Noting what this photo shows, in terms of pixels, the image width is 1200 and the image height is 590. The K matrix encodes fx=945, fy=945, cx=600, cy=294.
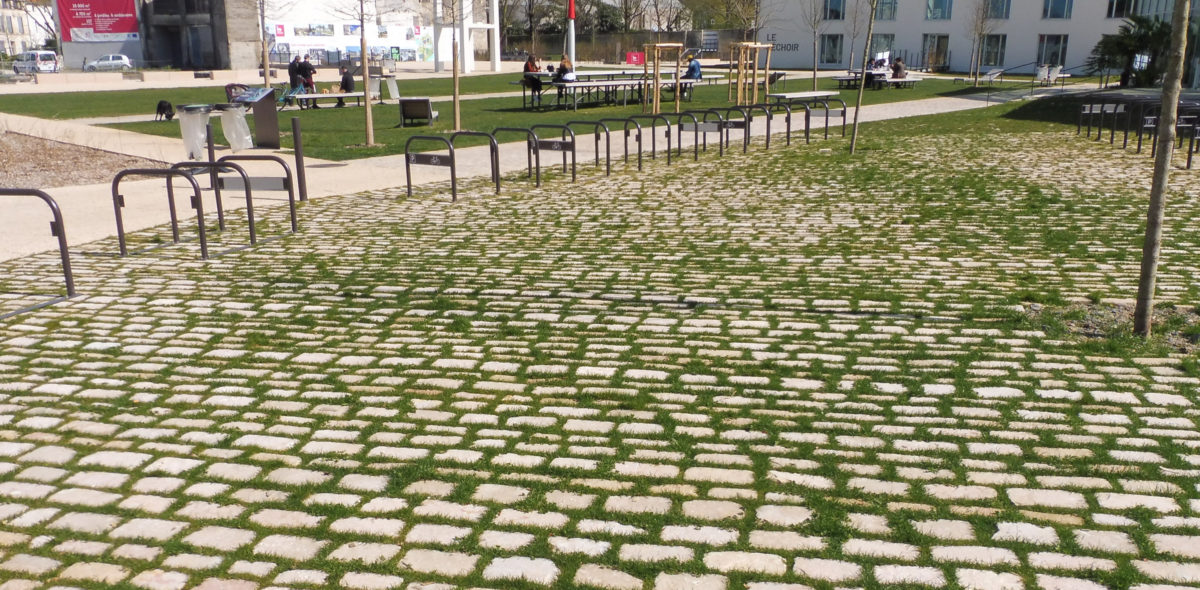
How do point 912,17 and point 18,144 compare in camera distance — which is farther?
point 912,17

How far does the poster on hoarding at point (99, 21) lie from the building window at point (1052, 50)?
5817cm

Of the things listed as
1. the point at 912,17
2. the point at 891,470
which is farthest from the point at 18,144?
the point at 912,17

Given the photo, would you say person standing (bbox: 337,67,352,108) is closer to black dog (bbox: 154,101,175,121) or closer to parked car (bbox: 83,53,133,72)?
black dog (bbox: 154,101,175,121)

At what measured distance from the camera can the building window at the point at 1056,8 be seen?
54312 mm

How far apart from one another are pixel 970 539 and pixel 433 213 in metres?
8.64

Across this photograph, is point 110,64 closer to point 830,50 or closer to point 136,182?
point 830,50

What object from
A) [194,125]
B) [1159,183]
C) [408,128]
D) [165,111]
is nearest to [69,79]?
[165,111]

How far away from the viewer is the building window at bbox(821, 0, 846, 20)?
6225 centimetres

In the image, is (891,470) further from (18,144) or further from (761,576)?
(18,144)

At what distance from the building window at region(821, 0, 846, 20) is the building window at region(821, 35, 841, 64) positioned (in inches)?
50.6

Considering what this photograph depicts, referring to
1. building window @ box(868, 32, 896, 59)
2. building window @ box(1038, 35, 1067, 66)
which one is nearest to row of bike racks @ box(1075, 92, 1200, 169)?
building window @ box(1038, 35, 1067, 66)

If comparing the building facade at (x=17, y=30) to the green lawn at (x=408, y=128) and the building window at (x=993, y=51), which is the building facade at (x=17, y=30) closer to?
the green lawn at (x=408, y=128)

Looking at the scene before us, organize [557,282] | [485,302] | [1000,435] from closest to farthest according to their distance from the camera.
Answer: [1000,435] → [485,302] → [557,282]

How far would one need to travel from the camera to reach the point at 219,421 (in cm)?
478
